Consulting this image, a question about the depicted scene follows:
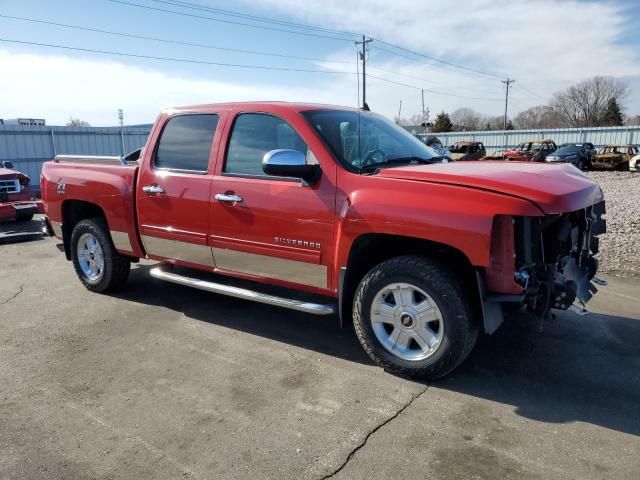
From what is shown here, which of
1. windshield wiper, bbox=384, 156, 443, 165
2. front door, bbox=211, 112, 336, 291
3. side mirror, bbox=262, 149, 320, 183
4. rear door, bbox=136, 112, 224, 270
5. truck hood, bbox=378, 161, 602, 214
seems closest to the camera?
truck hood, bbox=378, 161, 602, 214

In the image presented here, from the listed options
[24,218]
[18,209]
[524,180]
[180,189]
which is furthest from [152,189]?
[24,218]

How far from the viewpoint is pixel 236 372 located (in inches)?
150

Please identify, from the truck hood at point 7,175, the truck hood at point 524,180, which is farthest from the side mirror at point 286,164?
the truck hood at point 7,175

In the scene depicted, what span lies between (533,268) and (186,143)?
3173 millimetres

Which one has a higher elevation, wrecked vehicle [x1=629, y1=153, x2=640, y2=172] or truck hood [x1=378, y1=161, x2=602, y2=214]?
truck hood [x1=378, y1=161, x2=602, y2=214]

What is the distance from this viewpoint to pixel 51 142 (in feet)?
62.3

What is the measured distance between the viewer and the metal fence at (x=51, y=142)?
18.0 meters

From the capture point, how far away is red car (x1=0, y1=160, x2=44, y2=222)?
9594 millimetres

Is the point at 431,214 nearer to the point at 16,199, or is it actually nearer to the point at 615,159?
the point at 16,199

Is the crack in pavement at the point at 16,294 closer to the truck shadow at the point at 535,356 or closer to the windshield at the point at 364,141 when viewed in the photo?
the truck shadow at the point at 535,356

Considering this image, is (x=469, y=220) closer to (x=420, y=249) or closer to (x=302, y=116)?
(x=420, y=249)

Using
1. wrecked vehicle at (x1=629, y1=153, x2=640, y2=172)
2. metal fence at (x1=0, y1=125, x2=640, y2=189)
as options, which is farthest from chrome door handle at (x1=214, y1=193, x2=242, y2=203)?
wrecked vehicle at (x1=629, y1=153, x2=640, y2=172)

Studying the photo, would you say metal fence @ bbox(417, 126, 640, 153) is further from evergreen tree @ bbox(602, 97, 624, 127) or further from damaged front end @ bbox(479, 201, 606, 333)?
damaged front end @ bbox(479, 201, 606, 333)

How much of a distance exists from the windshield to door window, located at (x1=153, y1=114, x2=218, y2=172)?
1030 mm
